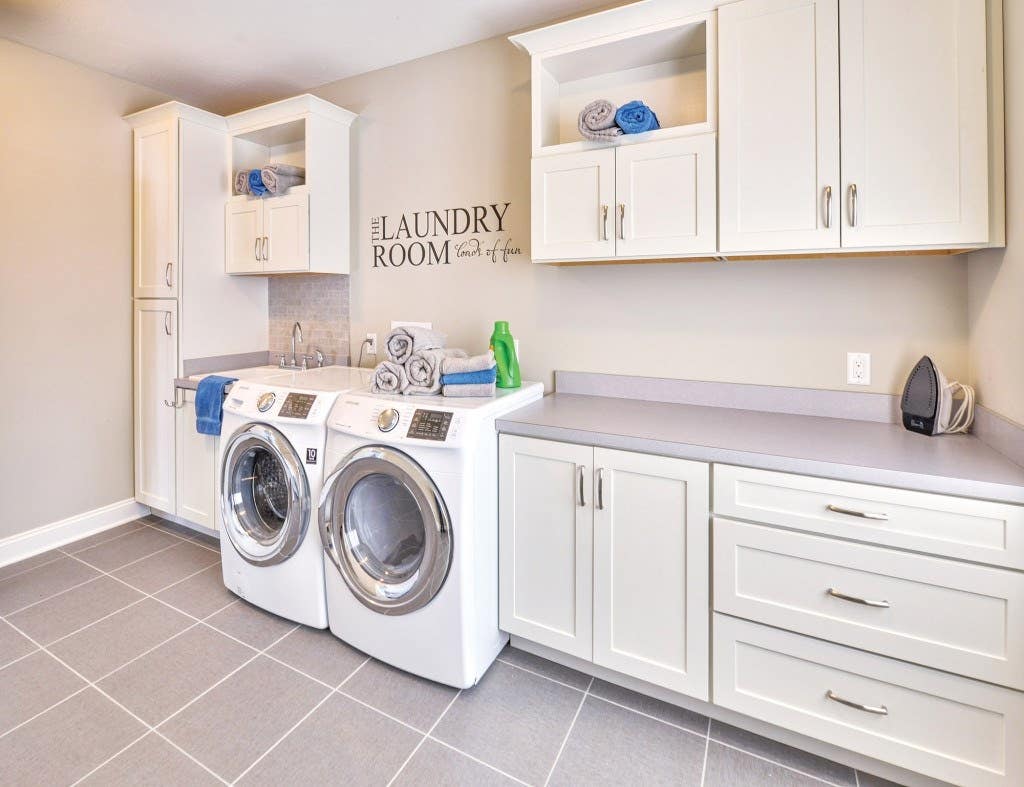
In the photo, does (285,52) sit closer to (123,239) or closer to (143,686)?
(123,239)

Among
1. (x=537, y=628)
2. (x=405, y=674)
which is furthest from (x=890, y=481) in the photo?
(x=405, y=674)

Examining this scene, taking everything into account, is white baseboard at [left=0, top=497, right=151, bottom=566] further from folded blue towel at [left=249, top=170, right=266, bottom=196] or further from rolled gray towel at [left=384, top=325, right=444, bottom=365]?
rolled gray towel at [left=384, top=325, right=444, bottom=365]

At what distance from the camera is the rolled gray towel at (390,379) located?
2035mm

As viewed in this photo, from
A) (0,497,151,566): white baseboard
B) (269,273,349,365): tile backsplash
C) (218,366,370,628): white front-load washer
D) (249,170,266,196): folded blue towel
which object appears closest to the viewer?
(218,366,370,628): white front-load washer

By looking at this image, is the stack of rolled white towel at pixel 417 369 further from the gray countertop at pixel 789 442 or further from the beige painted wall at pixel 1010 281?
the beige painted wall at pixel 1010 281

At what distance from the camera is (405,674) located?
1910mm

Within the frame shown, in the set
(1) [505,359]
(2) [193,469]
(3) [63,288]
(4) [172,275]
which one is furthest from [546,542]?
(3) [63,288]

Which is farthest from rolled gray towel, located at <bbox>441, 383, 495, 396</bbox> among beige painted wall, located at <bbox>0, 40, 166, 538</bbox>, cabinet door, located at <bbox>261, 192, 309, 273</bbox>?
beige painted wall, located at <bbox>0, 40, 166, 538</bbox>

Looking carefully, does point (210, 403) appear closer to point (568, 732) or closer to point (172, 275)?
point (172, 275)

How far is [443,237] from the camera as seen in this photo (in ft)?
8.87

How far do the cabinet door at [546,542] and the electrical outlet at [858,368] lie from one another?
1004mm

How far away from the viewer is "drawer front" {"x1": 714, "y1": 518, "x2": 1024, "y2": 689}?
1244mm

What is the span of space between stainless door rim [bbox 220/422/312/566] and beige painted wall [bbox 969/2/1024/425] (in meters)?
2.25

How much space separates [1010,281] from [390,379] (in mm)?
1926
